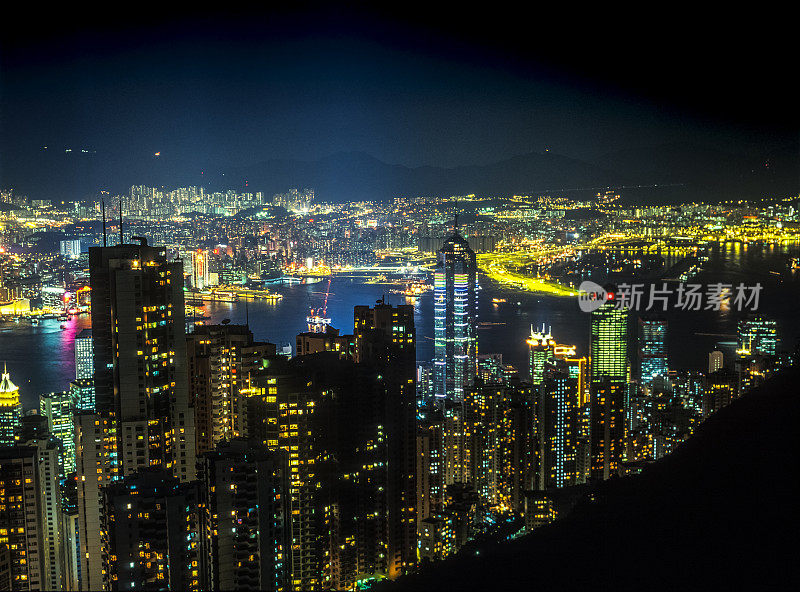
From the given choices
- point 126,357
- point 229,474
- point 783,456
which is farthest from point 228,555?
point 783,456

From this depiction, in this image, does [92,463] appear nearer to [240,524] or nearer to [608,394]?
[240,524]

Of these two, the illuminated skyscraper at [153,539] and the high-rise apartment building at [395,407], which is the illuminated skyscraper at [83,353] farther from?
the illuminated skyscraper at [153,539]

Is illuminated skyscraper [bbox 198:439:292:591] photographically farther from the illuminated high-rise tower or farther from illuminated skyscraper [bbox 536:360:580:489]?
the illuminated high-rise tower

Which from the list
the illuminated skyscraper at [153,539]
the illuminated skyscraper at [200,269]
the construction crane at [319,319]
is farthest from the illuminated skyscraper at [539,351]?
the illuminated skyscraper at [153,539]

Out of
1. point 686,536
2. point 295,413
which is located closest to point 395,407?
point 295,413

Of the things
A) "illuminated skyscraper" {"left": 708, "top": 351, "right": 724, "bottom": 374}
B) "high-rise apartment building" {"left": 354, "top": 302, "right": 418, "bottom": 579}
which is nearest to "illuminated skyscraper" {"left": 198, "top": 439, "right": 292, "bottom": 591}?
"high-rise apartment building" {"left": 354, "top": 302, "right": 418, "bottom": 579}

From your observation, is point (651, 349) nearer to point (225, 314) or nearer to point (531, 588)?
point (225, 314)
